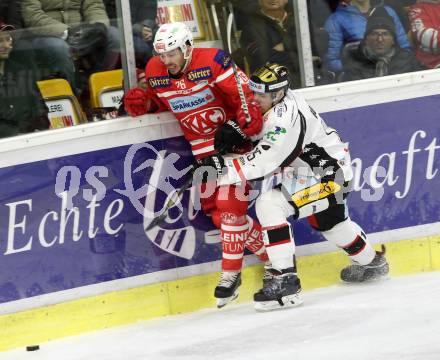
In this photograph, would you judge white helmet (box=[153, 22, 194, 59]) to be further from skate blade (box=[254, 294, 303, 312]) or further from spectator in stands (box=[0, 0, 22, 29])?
skate blade (box=[254, 294, 303, 312])

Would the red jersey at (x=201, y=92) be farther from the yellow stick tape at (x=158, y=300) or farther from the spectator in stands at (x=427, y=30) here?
the spectator in stands at (x=427, y=30)

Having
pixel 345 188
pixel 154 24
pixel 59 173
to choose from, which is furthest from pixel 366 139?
pixel 59 173

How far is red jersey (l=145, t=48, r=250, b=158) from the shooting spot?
5.15m

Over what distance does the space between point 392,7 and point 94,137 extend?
1.70 m

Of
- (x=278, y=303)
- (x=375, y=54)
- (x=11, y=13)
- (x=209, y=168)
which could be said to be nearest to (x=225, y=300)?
(x=278, y=303)

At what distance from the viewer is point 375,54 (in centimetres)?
560

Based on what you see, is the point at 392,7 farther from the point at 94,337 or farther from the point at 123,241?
the point at 94,337

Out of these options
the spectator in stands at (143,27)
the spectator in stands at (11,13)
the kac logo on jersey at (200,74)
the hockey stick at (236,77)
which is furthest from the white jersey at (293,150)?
the spectator in stands at (11,13)

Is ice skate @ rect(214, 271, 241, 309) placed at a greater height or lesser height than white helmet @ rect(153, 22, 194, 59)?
lesser

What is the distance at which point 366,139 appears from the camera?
562 cm

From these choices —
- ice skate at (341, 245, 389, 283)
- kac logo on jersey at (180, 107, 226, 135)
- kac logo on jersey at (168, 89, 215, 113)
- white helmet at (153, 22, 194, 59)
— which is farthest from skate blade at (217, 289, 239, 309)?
white helmet at (153, 22, 194, 59)

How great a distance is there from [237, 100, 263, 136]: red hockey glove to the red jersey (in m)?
0.10

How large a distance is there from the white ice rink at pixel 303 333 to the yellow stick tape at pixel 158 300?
73 millimetres

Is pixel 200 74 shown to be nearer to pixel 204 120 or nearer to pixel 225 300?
pixel 204 120
